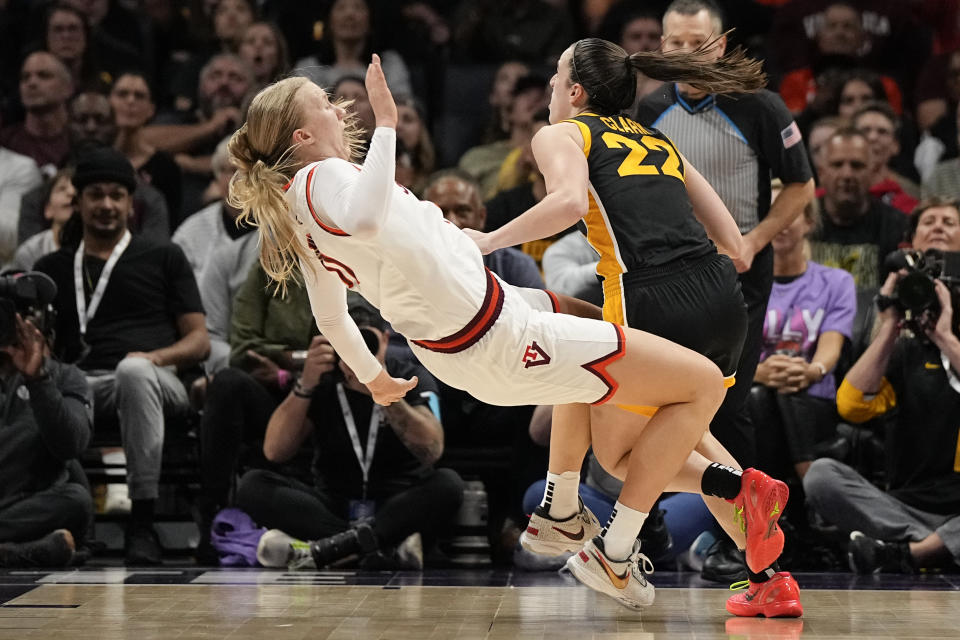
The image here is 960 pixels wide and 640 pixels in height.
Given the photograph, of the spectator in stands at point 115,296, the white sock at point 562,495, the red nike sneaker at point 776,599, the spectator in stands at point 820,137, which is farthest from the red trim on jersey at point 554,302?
the spectator in stands at point 820,137

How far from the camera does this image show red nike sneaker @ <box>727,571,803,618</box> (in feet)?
13.7

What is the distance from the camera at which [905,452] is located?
5781mm

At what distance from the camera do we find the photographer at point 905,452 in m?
5.49

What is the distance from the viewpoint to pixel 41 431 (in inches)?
223

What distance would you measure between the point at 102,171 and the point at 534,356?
346cm

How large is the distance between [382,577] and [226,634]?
150 centimetres

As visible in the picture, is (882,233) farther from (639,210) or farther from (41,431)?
(41,431)

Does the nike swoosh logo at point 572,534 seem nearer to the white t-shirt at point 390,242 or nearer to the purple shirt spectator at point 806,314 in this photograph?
the white t-shirt at point 390,242

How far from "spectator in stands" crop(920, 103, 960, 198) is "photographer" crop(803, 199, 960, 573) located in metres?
1.96

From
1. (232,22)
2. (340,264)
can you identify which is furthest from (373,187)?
(232,22)

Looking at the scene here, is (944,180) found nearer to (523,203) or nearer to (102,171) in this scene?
(523,203)

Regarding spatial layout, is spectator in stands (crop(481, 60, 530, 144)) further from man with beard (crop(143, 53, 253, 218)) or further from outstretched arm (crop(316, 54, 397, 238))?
outstretched arm (crop(316, 54, 397, 238))

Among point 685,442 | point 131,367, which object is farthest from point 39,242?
point 685,442

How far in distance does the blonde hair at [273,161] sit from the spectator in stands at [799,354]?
8.79ft
